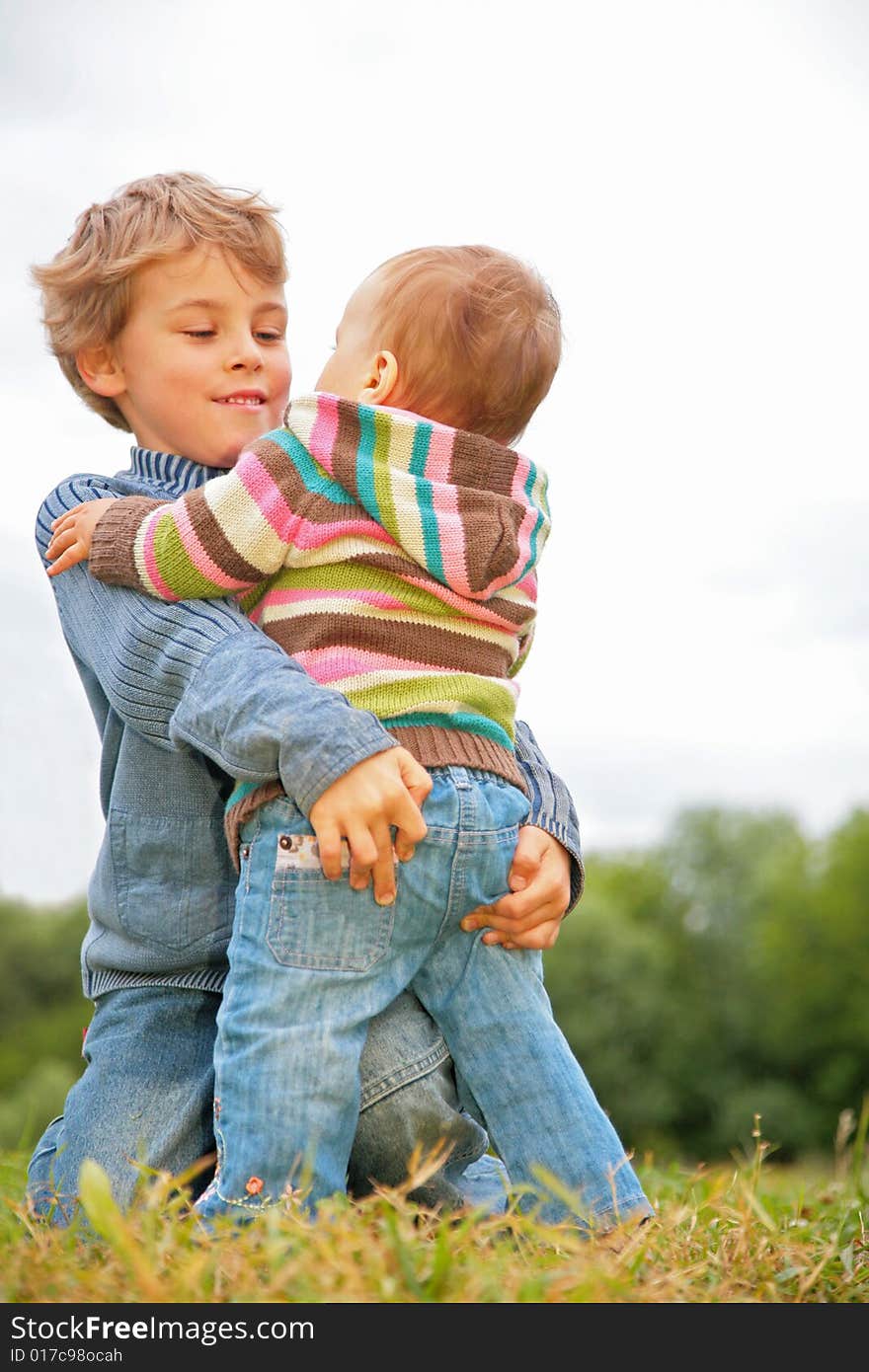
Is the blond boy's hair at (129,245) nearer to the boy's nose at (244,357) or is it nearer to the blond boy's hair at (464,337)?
the boy's nose at (244,357)

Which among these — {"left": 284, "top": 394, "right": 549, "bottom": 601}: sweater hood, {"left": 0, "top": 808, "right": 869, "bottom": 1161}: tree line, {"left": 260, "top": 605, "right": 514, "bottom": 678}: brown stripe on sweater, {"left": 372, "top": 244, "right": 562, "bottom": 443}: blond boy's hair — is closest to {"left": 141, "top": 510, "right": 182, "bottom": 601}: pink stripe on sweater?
{"left": 260, "top": 605, "right": 514, "bottom": 678}: brown stripe on sweater

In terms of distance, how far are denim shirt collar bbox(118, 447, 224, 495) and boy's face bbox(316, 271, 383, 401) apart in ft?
1.38

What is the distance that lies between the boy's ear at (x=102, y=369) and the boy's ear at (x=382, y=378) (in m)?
0.79

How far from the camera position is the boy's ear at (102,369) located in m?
3.20

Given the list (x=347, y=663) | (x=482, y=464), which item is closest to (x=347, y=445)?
(x=482, y=464)

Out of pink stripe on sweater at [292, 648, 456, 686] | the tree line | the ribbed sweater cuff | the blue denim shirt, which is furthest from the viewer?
the tree line

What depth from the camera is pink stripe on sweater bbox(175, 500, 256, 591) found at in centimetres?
251

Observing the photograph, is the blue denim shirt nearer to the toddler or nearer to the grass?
the toddler

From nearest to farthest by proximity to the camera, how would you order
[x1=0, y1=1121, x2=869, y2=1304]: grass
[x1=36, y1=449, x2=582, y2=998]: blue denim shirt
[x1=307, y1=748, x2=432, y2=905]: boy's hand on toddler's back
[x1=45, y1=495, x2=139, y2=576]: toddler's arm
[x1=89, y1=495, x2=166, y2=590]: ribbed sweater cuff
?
[x1=0, y1=1121, x2=869, y2=1304]: grass
[x1=307, y1=748, x2=432, y2=905]: boy's hand on toddler's back
[x1=36, y1=449, x2=582, y2=998]: blue denim shirt
[x1=89, y1=495, x2=166, y2=590]: ribbed sweater cuff
[x1=45, y1=495, x2=139, y2=576]: toddler's arm

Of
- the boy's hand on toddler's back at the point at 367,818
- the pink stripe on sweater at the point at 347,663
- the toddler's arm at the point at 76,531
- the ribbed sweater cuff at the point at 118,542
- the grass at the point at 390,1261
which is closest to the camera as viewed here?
the grass at the point at 390,1261

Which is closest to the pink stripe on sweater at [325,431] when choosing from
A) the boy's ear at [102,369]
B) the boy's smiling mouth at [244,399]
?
the boy's smiling mouth at [244,399]

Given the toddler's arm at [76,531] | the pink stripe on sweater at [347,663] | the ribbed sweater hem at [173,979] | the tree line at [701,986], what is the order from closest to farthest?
1. the pink stripe on sweater at [347,663]
2. the toddler's arm at [76,531]
3. the ribbed sweater hem at [173,979]
4. the tree line at [701,986]
